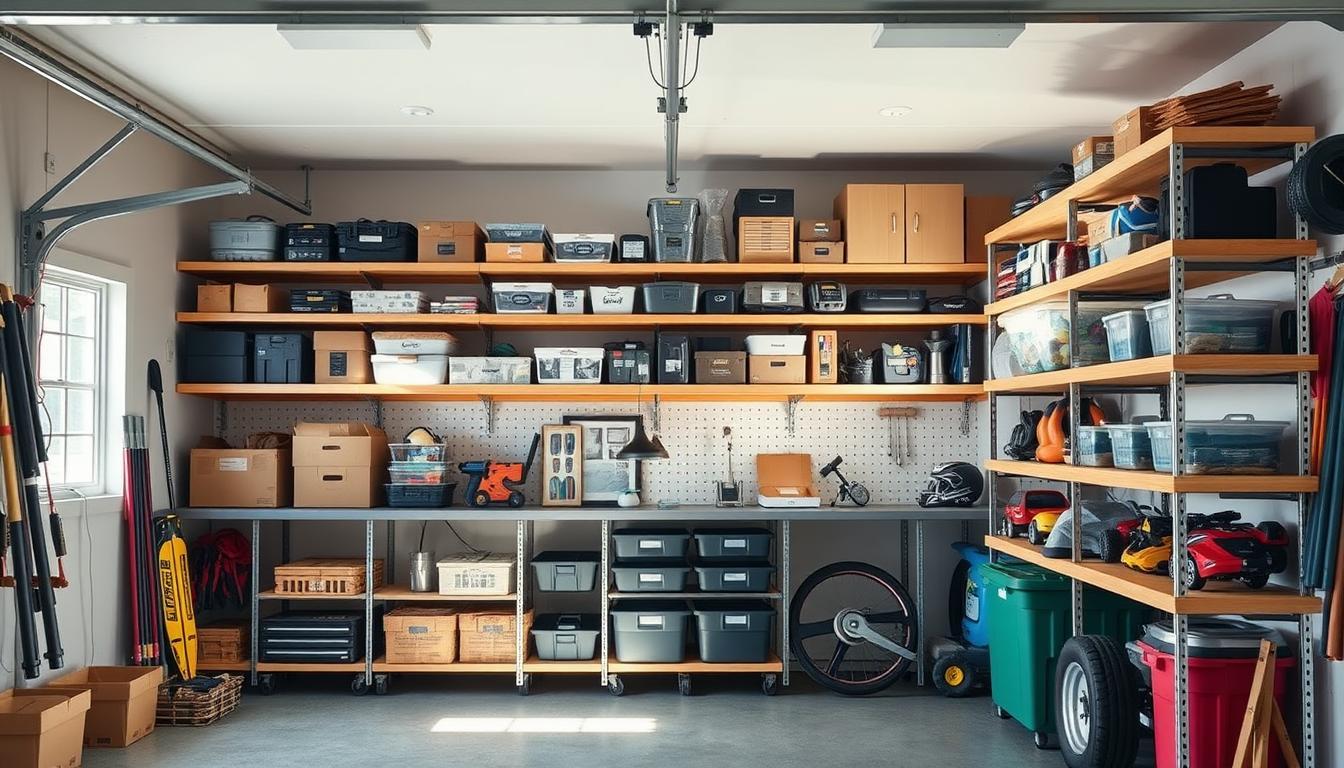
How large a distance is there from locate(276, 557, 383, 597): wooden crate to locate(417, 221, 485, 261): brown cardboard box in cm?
184

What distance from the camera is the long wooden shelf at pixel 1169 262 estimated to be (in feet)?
12.8

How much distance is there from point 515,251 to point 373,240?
2.74 ft

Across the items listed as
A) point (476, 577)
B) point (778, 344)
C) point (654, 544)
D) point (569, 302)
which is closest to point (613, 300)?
point (569, 302)

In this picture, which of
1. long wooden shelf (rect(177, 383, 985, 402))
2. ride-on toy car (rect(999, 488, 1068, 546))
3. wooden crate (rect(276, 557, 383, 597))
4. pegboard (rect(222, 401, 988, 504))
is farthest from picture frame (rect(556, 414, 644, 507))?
ride-on toy car (rect(999, 488, 1068, 546))

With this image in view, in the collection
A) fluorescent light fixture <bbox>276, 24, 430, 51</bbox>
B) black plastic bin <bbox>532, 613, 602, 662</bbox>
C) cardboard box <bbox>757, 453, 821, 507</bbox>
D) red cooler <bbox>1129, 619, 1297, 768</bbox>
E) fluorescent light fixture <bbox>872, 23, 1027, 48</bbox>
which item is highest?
fluorescent light fixture <bbox>276, 24, 430, 51</bbox>

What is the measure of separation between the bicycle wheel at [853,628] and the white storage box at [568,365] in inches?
68.5

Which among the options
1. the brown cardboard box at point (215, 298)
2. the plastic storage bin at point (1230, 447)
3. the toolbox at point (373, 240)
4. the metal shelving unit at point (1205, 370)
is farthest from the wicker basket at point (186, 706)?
the plastic storage bin at point (1230, 447)

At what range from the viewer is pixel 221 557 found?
252 inches

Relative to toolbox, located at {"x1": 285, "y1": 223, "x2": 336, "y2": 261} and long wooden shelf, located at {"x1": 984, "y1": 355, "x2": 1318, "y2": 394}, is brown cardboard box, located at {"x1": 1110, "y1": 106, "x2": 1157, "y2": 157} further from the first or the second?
toolbox, located at {"x1": 285, "y1": 223, "x2": 336, "y2": 261}

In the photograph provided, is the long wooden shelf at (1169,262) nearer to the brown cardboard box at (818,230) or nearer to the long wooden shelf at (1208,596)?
the long wooden shelf at (1208,596)

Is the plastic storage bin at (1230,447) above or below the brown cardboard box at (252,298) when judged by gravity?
below

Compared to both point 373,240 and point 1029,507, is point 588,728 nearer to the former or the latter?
point 1029,507

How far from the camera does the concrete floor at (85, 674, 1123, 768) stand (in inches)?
195

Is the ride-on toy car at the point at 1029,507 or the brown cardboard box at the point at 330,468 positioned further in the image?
the brown cardboard box at the point at 330,468
